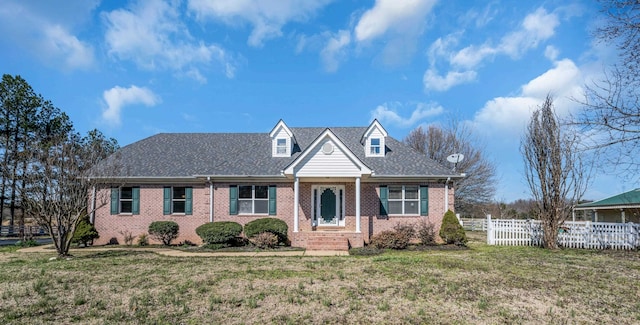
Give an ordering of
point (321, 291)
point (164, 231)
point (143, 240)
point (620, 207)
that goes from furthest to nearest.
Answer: point (620, 207), point (143, 240), point (164, 231), point (321, 291)

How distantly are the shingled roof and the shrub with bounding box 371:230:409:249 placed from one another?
9.98ft

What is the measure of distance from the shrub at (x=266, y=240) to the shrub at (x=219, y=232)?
1.15 metres

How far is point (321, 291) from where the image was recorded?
7488 millimetres

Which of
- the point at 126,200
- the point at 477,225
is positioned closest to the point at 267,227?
the point at 126,200

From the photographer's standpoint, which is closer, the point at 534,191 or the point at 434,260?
the point at 434,260

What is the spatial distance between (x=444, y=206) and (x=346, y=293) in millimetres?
11388

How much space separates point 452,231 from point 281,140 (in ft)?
31.8

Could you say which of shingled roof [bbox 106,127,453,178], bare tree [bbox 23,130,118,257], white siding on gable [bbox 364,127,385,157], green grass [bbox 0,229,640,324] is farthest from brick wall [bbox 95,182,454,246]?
green grass [bbox 0,229,640,324]

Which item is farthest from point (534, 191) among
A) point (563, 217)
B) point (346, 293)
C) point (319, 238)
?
point (346, 293)

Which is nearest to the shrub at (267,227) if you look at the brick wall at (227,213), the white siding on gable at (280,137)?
the brick wall at (227,213)

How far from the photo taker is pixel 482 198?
34406 millimetres

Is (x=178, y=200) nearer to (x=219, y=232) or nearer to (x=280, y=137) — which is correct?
(x=219, y=232)

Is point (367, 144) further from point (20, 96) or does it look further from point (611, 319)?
point (20, 96)

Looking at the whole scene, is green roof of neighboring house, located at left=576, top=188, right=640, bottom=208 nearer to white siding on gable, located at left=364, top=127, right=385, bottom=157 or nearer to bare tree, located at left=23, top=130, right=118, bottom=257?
white siding on gable, located at left=364, top=127, right=385, bottom=157
